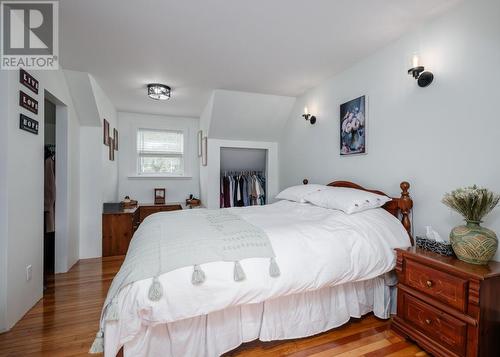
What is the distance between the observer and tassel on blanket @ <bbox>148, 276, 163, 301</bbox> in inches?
46.3

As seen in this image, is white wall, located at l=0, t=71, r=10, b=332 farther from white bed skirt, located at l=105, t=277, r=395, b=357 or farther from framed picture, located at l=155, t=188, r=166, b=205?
framed picture, located at l=155, t=188, r=166, b=205

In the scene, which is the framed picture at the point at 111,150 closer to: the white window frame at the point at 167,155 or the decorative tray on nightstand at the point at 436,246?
the white window frame at the point at 167,155

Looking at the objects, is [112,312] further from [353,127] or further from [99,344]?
[353,127]

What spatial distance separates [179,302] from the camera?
1235 mm

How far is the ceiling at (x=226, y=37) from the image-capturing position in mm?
1713

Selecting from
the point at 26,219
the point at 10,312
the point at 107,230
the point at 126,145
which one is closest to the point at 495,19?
the point at 26,219

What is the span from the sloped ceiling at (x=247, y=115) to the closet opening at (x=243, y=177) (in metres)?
0.38

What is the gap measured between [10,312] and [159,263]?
59.9 inches

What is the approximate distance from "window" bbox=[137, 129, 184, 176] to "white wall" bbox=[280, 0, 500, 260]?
328 centimetres

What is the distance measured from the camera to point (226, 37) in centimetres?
209

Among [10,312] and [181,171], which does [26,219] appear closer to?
[10,312]

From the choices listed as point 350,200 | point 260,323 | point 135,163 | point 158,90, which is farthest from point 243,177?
point 260,323

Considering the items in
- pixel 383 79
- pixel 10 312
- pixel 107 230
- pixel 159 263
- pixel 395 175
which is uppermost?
pixel 383 79

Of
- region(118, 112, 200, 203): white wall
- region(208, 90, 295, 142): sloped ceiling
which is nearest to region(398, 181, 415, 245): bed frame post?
region(208, 90, 295, 142): sloped ceiling
